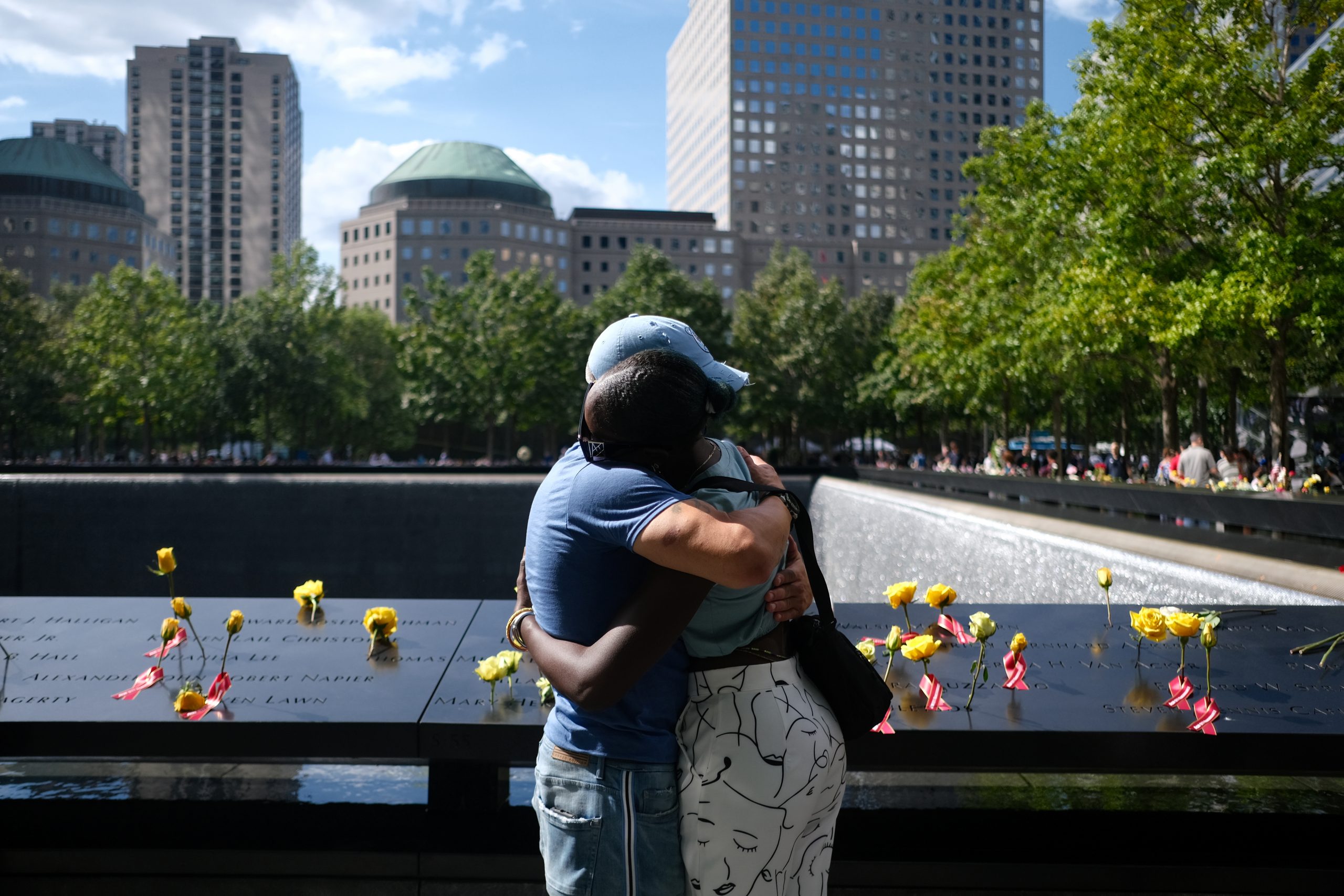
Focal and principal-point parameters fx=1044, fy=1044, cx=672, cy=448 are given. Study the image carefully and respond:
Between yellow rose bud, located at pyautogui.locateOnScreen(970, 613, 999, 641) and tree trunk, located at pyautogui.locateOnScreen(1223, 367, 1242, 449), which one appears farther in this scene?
tree trunk, located at pyautogui.locateOnScreen(1223, 367, 1242, 449)

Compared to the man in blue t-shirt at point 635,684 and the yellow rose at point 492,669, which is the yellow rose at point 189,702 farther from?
the man in blue t-shirt at point 635,684

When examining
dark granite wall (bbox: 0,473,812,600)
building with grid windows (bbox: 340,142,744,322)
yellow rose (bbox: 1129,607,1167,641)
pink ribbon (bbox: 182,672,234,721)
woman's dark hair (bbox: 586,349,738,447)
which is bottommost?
dark granite wall (bbox: 0,473,812,600)

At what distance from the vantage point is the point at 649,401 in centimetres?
192

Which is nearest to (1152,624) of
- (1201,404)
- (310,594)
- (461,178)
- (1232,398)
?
(310,594)

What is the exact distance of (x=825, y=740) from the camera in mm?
1928

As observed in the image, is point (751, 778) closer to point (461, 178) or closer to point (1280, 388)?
point (1280, 388)

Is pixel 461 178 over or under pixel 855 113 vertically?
under

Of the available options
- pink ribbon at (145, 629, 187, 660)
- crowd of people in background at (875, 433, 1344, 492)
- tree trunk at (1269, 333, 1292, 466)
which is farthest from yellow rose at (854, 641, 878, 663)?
tree trunk at (1269, 333, 1292, 466)

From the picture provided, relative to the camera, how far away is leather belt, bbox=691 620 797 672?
194 centimetres

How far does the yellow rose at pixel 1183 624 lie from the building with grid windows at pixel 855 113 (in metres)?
129

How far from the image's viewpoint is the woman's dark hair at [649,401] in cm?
192

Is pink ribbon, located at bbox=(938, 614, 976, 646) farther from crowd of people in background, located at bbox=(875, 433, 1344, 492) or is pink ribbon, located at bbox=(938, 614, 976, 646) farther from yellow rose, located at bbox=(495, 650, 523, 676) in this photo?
crowd of people in background, located at bbox=(875, 433, 1344, 492)

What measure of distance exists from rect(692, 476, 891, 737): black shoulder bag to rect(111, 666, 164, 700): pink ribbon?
2398 mm

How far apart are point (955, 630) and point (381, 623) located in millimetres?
2183
